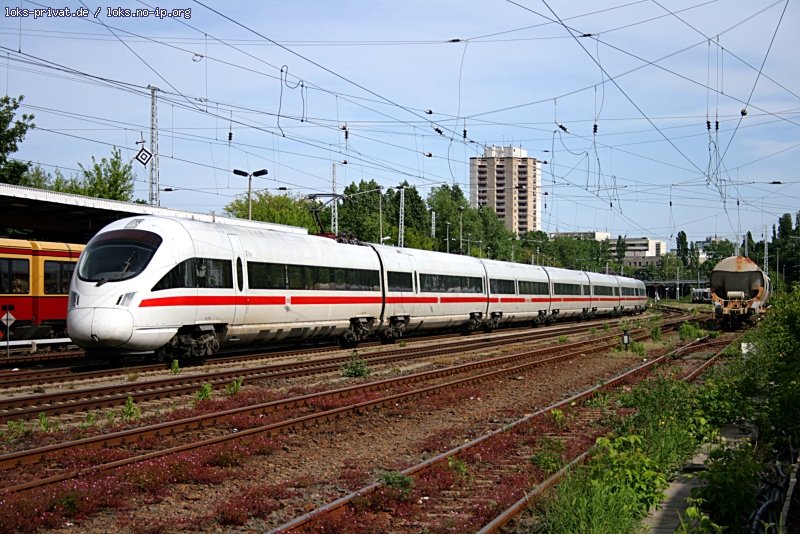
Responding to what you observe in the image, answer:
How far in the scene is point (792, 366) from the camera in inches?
473

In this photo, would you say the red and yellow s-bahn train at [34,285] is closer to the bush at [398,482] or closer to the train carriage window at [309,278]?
the train carriage window at [309,278]

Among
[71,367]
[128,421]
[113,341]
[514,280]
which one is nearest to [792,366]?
[128,421]

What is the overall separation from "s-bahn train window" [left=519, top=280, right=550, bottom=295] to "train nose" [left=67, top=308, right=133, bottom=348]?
1126 inches

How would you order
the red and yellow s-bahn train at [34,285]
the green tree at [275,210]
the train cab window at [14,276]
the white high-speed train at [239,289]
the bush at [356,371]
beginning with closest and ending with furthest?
the white high-speed train at [239,289]
the bush at [356,371]
the train cab window at [14,276]
the red and yellow s-bahn train at [34,285]
the green tree at [275,210]

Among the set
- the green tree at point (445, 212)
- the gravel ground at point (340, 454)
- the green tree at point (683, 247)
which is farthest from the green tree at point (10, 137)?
the green tree at point (683, 247)

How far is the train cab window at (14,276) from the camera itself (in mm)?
23656

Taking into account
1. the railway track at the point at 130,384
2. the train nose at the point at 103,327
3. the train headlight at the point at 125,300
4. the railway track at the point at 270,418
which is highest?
the train headlight at the point at 125,300

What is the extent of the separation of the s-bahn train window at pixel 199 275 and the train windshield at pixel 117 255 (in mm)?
655

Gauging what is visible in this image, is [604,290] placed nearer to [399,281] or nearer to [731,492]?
[399,281]

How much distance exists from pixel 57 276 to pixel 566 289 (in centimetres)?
3359

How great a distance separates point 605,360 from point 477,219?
8836 cm

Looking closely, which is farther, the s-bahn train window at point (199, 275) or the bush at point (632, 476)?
the s-bahn train window at point (199, 275)

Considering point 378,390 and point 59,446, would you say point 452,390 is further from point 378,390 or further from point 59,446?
point 59,446

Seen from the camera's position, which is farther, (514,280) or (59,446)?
(514,280)
